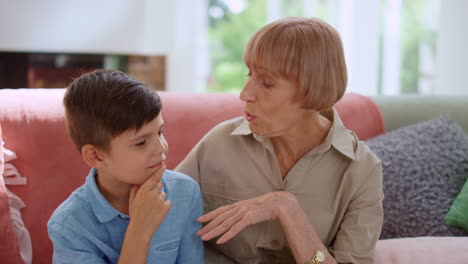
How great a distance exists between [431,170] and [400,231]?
0.84 feet

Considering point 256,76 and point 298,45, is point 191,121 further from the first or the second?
point 298,45

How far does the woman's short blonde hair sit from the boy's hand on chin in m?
0.40

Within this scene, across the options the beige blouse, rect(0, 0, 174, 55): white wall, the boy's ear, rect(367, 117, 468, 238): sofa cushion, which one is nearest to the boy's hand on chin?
the boy's ear

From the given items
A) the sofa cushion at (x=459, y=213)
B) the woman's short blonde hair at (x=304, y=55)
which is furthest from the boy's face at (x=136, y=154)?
the sofa cushion at (x=459, y=213)

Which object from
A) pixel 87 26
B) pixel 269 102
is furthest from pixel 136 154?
pixel 87 26

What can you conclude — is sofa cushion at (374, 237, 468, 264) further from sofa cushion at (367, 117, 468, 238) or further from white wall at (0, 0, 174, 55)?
white wall at (0, 0, 174, 55)

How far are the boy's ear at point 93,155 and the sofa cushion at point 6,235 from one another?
1.43ft

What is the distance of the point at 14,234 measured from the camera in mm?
1613

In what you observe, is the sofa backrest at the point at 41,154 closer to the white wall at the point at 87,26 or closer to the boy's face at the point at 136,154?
the boy's face at the point at 136,154

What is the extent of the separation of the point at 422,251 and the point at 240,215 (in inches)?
22.4

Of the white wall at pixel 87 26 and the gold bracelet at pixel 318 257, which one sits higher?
the white wall at pixel 87 26

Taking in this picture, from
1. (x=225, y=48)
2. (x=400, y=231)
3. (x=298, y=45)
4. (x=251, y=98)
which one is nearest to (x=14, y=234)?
(x=251, y=98)

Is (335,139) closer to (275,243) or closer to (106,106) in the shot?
(275,243)

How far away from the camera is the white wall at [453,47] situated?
3498 mm
